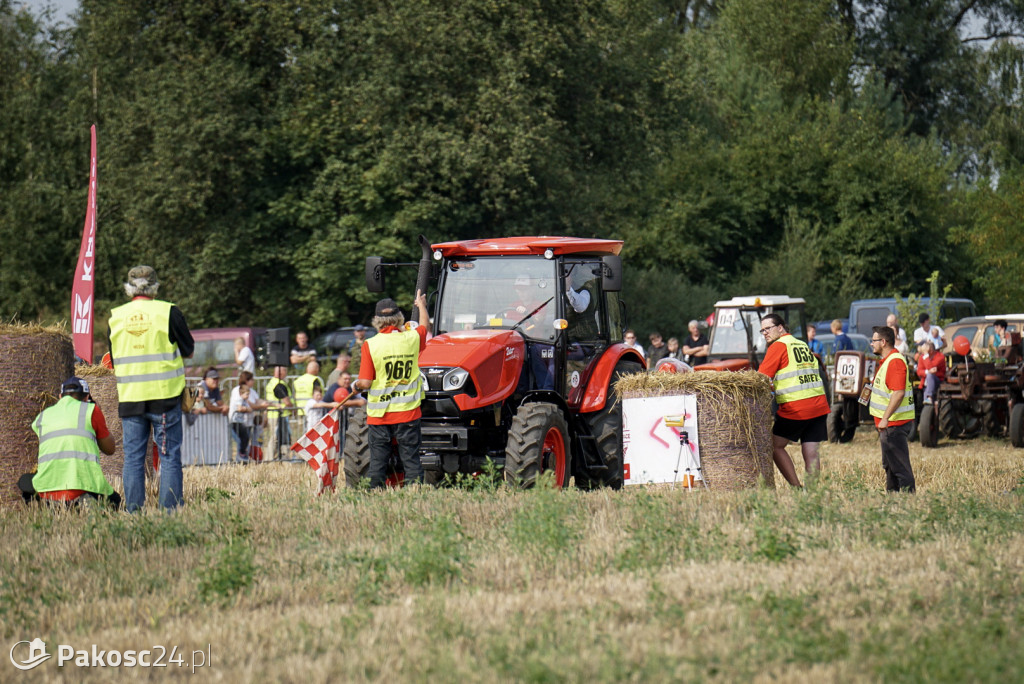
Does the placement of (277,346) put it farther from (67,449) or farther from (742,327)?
(742,327)

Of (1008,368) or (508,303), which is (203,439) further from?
(1008,368)

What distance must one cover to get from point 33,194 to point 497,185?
13256 mm

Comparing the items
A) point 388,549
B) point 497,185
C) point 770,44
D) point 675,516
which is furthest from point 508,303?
point 770,44

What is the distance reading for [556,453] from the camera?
1120cm

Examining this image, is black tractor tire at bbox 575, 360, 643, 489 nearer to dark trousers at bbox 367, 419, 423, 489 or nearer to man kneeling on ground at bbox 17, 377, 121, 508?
dark trousers at bbox 367, 419, 423, 489

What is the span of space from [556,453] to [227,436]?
28.0 ft

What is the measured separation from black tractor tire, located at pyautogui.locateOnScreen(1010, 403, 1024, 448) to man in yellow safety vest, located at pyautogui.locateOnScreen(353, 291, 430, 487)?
10.5 metres

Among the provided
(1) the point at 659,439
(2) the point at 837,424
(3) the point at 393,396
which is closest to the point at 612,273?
(1) the point at 659,439

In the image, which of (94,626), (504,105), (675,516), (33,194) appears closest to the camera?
(94,626)

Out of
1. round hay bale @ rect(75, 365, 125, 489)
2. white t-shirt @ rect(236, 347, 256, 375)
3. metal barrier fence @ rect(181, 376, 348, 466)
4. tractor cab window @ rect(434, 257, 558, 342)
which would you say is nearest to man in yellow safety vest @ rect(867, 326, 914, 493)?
tractor cab window @ rect(434, 257, 558, 342)

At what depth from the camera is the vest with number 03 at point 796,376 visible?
38.1 feet

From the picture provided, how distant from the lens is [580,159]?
30359 millimetres

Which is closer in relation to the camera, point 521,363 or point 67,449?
point 67,449

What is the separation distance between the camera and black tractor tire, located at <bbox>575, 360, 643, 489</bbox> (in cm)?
1170
